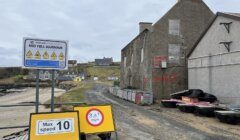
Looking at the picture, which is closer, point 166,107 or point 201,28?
point 166,107

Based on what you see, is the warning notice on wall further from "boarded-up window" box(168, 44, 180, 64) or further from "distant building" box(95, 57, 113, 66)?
"distant building" box(95, 57, 113, 66)

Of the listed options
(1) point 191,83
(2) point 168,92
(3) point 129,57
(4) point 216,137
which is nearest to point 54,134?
(4) point 216,137

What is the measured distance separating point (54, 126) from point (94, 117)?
57.2 inches

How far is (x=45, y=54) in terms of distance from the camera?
397 inches

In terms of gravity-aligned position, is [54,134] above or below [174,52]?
below

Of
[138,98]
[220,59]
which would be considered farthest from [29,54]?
[138,98]

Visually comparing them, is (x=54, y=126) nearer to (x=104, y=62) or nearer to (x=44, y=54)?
(x=44, y=54)

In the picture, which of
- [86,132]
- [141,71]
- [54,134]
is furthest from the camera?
[141,71]

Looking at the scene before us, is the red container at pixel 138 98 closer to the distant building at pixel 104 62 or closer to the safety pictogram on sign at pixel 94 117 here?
the safety pictogram on sign at pixel 94 117

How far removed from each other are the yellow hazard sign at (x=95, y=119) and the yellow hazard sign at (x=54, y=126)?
0.67 meters

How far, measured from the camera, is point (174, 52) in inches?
1523

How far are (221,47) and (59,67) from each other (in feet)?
70.1

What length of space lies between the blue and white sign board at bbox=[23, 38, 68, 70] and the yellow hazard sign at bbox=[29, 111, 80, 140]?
153 cm

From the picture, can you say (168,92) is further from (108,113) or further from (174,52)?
(108,113)
